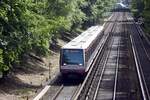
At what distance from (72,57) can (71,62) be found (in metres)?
0.37

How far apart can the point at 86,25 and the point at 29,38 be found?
58679 millimetres

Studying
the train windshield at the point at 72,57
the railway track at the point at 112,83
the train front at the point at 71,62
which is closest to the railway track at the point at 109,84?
the railway track at the point at 112,83

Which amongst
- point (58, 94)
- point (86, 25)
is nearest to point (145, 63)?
point (58, 94)

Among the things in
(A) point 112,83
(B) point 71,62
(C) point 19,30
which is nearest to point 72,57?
(B) point 71,62

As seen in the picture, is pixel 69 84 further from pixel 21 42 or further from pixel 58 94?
pixel 21 42

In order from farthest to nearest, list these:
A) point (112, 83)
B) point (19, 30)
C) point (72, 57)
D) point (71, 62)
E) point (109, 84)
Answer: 1. point (112, 83)
2. point (109, 84)
3. point (72, 57)
4. point (71, 62)
5. point (19, 30)

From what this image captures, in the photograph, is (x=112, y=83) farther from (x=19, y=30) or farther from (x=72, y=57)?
(x=19, y=30)

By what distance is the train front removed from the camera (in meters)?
33.9

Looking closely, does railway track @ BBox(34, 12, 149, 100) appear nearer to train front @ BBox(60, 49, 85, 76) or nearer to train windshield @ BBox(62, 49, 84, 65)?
train front @ BBox(60, 49, 85, 76)

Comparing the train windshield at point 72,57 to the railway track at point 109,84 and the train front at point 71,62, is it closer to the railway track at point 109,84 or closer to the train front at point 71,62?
the train front at point 71,62

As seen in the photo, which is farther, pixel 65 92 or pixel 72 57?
pixel 72 57

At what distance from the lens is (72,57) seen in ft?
112

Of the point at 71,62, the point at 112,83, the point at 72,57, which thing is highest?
the point at 72,57

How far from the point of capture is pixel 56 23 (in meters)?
37.6
